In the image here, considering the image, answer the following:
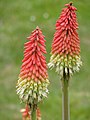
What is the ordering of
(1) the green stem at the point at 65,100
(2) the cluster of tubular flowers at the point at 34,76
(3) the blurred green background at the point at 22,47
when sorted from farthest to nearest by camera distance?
(3) the blurred green background at the point at 22,47, (1) the green stem at the point at 65,100, (2) the cluster of tubular flowers at the point at 34,76

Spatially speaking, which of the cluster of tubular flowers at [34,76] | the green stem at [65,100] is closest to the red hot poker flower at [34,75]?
the cluster of tubular flowers at [34,76]

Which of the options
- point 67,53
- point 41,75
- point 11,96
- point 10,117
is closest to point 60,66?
point 67,53

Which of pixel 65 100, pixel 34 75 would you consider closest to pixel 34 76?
pixel 34 75

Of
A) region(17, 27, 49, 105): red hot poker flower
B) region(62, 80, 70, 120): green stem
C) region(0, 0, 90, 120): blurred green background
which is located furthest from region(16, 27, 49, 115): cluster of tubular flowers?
region(0, 0, 90, 120): blurred green background

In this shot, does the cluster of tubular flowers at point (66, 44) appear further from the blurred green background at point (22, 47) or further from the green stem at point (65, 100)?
the blurred green background at point (22, 47)

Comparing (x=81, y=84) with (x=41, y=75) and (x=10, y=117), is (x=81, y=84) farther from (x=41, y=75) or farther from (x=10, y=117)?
(x=41, y=75)

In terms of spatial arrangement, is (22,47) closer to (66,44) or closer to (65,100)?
(66,44)

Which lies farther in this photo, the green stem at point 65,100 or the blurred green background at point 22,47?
the blurred green background at point 22,47

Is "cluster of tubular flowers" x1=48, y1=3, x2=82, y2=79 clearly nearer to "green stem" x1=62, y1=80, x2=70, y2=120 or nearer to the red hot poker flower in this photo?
"green stem" x1=62, y1=80, x2=70, y2=120
